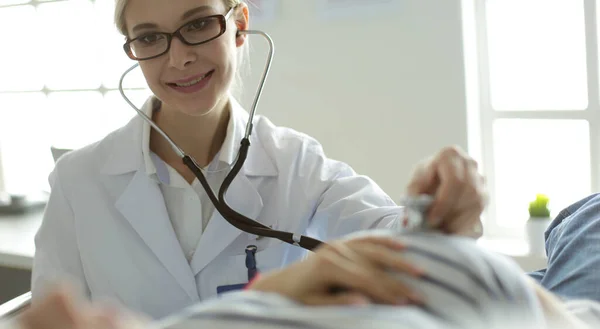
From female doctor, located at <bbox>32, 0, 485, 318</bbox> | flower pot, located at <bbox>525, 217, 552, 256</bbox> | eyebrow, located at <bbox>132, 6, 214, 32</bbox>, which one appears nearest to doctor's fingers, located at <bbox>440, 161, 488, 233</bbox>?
female doctor, located at <bbox>32, 0, 485, 318</bbox>

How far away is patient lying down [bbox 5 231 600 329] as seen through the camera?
425mm

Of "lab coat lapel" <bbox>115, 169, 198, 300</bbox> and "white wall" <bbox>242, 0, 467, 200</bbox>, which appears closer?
"lab coat lapel" <bbox>115, 169, 198, 300</bbox>

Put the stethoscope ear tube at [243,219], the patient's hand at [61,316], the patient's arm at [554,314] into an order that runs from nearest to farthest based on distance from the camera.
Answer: the patient's hand at [61,316] < the patient's arm at [554,314] < the stethoscope ear tube at [243,219]

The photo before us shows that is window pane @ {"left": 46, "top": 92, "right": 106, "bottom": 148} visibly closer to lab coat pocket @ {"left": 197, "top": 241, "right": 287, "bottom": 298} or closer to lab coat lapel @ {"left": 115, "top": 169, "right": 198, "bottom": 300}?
lab coat lapel @ {"left": 115, "top": 169, "right": 198, "bottom": 300}

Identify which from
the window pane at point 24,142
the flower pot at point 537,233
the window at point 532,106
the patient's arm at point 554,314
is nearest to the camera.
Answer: the patient's arm at point 554,314

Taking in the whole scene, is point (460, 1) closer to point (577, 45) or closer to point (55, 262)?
Result: point (577, 45)

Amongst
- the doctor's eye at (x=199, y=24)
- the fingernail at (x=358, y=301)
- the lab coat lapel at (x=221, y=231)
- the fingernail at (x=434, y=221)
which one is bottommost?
the lab coat lapel at (x=221, y=231)

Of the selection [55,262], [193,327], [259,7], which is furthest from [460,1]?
[193,327]

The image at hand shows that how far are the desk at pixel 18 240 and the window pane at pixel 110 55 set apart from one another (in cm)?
63

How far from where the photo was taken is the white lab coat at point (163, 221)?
4.02 ft

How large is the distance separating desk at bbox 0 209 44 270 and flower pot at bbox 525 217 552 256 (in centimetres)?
137

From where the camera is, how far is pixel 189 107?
1247 mm

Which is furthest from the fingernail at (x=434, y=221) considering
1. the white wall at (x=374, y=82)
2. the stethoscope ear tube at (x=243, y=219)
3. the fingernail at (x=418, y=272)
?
the white wall at (x=374, y=82)

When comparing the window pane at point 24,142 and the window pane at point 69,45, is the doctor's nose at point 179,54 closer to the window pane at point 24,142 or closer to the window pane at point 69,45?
the window pane at point 69,45
